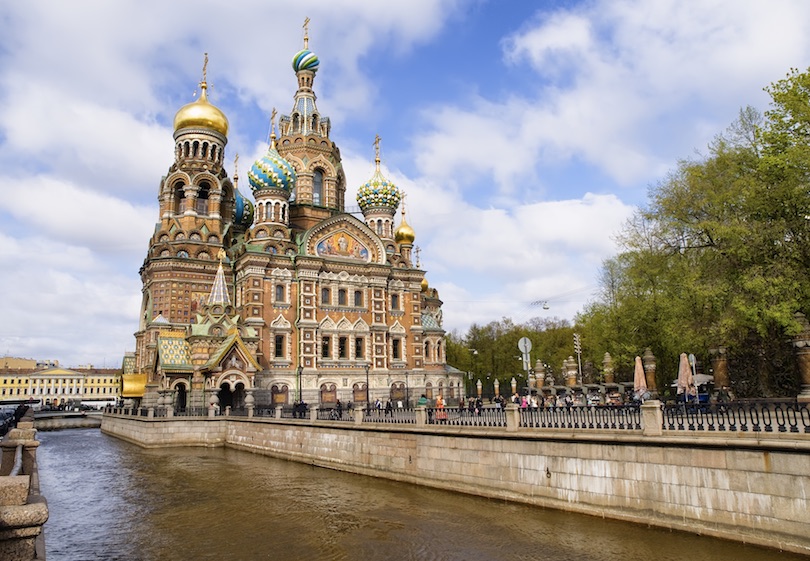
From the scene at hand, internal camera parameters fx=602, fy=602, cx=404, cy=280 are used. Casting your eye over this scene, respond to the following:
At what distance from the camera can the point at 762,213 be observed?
70.6 feet

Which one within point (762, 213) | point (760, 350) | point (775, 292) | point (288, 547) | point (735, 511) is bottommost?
point (288, 547)

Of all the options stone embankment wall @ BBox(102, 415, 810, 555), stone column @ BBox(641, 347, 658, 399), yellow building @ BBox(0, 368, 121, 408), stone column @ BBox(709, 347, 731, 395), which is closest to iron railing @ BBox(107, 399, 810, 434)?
stone embankment wall @ BBox(102, 415, 810, 555)

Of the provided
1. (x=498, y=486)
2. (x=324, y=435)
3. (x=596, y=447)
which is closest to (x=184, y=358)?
(x=324, y=435)

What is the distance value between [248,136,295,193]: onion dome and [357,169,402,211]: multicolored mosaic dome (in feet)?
21.3

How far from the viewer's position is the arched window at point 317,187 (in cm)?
4931

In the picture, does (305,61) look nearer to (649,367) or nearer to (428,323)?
(428,323)

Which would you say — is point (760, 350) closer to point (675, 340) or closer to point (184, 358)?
point (675, 340)

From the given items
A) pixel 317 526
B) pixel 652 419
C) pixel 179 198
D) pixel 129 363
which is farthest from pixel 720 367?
pixel 129 363

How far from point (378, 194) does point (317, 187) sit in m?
5.52

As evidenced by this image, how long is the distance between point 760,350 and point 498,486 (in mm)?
13561

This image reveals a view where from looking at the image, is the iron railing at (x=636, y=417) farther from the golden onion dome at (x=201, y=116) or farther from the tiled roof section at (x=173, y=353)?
the golden onion dome at (x=201, y=116)

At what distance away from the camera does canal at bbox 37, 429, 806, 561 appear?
11.8m

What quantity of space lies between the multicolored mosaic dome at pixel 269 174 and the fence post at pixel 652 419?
114 feet

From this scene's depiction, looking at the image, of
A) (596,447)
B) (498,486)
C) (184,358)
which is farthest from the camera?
(184,358)
